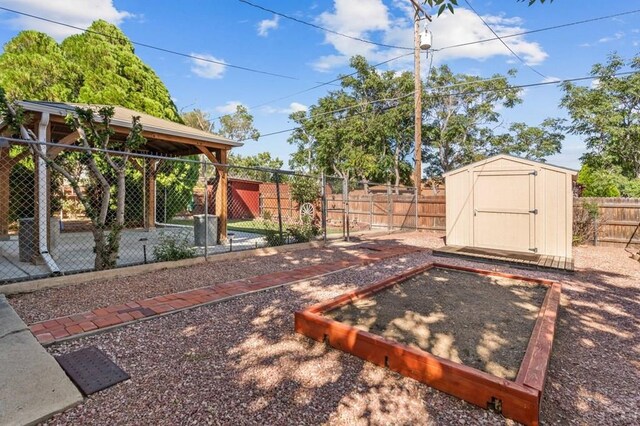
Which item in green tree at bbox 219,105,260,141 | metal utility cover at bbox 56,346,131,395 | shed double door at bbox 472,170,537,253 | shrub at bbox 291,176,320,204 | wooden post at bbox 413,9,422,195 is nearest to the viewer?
metal utility cover at bbox 56,346,131,395

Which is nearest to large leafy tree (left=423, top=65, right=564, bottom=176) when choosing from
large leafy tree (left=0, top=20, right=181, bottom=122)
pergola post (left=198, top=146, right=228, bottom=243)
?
large leafy tree (left=0, top=20, right=181, bottom=122)

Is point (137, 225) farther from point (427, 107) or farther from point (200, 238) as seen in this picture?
point (427, 107)

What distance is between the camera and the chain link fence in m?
4.71

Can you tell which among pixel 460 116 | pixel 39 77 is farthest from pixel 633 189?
pixel 39 77

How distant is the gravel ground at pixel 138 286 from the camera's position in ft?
10.9

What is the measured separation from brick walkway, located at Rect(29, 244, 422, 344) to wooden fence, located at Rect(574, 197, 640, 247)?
23.7ft

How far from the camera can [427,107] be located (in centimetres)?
2509

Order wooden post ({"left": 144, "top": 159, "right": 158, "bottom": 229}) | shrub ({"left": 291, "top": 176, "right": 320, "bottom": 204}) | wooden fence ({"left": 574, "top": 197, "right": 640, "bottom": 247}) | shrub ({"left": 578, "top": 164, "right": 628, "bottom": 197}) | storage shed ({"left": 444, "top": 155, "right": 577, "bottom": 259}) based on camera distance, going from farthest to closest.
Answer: shrub ({"left": 578, "top": 164, "right": 628, "bottom": 197})
shrub ({"left": 291, "top": 176, "right": 320, "bottom": 204})
wooden post ({"left": 144, "top": 159, "right": 158, "bottom": 229})
wooden fence ({"left": 574, "top": 197, "right": 640, "bottom": 247})
storage shed ({"left": 444, "top": 155, "right": 577, "bottom": 259})

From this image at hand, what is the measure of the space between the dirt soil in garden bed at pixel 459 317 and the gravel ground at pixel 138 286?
207cm

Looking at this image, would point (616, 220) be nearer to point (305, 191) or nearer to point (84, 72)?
point (305, 191)

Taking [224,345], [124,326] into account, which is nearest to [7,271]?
[124,326]

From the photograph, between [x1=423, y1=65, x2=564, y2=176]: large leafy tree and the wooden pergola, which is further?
[x1=423, y1=65, x2=564, y2=176]: large leafy tree

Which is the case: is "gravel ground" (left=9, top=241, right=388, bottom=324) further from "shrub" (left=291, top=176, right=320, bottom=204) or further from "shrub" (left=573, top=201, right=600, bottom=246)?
"shrub" (left=573, top=201, right=600, bottom=246)

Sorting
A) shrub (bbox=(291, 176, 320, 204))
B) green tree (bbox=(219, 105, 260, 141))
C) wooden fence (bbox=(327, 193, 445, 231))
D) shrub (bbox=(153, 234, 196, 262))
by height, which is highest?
green tree (bbox=(219, 105, 260, 141))
